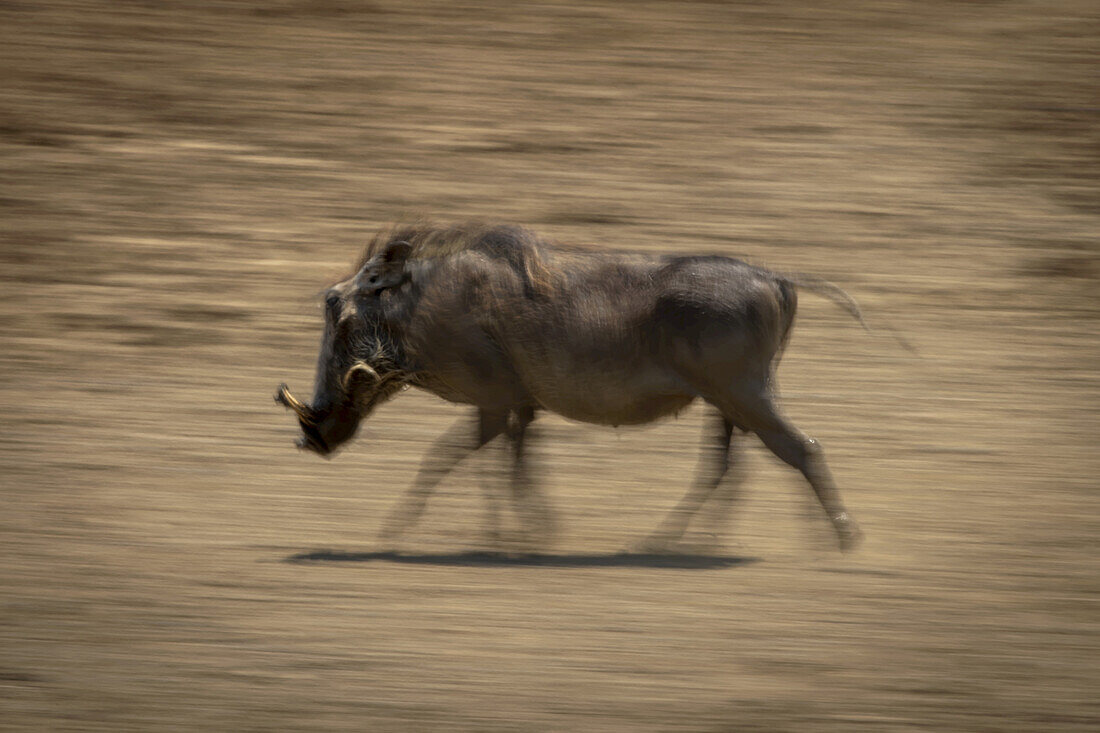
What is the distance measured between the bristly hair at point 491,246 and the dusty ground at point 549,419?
1295 mm

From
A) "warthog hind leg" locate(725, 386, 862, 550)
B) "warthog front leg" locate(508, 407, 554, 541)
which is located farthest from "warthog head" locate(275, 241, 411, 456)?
"warthog hind leg" locate(725, 386, 862, 550)

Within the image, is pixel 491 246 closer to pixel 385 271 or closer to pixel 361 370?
pixel 385 271

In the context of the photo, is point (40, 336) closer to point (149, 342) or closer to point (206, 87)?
point (149, 342)

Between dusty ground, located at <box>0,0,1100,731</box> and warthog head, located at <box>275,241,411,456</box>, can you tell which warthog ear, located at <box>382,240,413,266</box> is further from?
dusty ground, located at <box>0,0,1100,731</box>

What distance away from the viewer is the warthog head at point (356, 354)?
6625 millimetres

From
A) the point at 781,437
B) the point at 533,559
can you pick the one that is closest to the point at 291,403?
the point at 533,559

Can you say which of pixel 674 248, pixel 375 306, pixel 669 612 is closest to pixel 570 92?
pixel 674 248

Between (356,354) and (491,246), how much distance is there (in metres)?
0.81

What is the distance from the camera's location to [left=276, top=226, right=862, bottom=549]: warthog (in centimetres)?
632

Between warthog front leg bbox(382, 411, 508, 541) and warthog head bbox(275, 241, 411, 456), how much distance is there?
386 mm

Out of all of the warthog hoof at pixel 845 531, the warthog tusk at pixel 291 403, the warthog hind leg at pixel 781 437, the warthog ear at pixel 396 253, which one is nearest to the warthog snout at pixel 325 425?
the warthog tusk at pixel 291 403

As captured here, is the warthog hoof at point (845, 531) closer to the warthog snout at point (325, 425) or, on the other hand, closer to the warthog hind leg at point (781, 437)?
the warthog hind leg at point (781, 437)

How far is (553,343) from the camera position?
6.42m

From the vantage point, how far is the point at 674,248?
1136 cm
